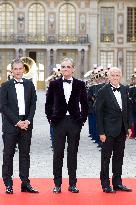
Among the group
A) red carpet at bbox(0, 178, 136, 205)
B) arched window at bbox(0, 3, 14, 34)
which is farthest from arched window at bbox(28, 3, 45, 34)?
red carpet at bbox(0, 178, 136, 205)

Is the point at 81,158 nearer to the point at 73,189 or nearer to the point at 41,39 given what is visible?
the point at 73,189

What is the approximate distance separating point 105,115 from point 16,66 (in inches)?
53.7

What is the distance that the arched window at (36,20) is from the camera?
51938mm

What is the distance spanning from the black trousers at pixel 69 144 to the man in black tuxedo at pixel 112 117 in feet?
1.16

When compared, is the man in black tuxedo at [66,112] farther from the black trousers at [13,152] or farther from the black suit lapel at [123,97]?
the black suit lapel at [123,97]

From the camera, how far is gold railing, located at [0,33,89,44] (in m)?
51.2

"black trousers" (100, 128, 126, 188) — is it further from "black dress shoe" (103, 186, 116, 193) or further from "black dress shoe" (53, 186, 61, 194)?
"black dress shoe" (53, 186, 61, 194)

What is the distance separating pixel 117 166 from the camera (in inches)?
349

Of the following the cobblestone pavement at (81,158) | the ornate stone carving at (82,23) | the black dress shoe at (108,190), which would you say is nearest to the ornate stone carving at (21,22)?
the ornate stone carving at (82,23)

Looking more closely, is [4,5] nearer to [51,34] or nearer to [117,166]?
[51,34]

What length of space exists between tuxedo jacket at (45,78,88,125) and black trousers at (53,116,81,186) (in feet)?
0.26

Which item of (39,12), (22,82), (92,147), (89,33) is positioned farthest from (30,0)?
(22,82)

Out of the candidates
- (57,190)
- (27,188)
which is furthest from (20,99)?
(57,190)

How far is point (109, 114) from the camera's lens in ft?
28.5
